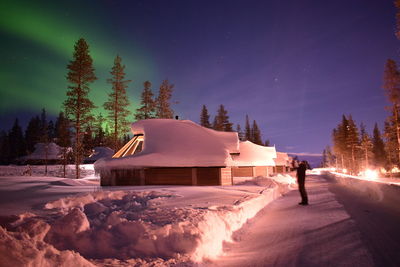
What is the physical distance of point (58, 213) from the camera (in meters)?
6.21

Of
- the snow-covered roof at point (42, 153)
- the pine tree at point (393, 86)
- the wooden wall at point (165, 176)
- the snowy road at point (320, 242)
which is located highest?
the pine tree at point (393, 86)

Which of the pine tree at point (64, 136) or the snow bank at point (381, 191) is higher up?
the pine tree at point (64, 136)

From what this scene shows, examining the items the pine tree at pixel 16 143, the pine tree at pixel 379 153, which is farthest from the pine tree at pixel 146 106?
the pine tree at pixel 379 153

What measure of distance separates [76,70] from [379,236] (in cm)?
3009

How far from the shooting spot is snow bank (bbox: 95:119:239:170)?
1806cm

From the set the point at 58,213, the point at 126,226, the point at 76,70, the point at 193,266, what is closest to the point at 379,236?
the point at 193,266

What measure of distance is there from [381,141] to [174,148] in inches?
3230

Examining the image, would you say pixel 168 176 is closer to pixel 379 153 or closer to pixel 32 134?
pixel 32 134

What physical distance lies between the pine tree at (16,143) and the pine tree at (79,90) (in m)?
47.1

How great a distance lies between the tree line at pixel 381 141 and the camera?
32375mm

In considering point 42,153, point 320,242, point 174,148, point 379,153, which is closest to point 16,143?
point 42,153

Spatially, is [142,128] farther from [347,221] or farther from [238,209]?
[347,221]

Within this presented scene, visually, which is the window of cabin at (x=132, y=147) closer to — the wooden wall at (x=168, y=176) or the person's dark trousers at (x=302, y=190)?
the wooden wall at (x=168, y=176)

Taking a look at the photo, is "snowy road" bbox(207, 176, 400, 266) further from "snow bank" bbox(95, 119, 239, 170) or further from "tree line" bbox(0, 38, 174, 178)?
"tree line" bbox(0, 38, 174, 178)
